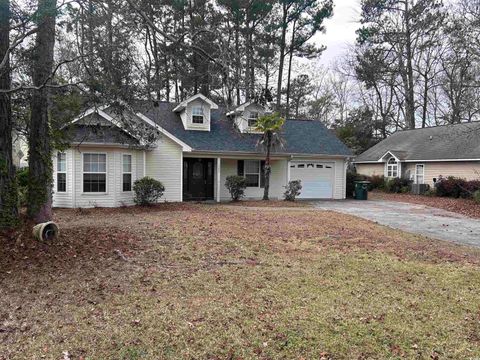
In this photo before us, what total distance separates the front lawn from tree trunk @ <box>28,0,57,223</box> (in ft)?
2.80

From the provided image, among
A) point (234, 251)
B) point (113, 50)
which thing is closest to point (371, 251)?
point (234, 251)

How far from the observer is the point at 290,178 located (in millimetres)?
21438

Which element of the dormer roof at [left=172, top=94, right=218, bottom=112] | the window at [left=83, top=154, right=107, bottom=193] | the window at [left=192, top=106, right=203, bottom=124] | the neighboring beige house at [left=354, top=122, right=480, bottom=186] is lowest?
the window at [left=83, top=154, right=107, bottom=193]

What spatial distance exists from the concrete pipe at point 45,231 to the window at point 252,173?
1327cm

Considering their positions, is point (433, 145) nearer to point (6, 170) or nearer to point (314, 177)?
point (314, 177)

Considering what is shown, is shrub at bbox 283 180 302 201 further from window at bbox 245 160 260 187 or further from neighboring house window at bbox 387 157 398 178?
neighboring house window at bbox 387 157 398 178

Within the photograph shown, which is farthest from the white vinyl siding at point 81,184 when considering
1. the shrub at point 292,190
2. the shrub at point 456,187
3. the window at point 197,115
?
the shrub at point 456,187

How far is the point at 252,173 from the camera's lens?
20.8 metres

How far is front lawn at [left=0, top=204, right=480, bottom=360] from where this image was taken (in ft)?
13.4

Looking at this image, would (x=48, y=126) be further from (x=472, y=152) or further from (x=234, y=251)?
(x=472, y=152)

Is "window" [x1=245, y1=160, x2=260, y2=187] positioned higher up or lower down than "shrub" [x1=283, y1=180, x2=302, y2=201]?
higher up

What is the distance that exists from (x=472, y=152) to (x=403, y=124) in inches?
653

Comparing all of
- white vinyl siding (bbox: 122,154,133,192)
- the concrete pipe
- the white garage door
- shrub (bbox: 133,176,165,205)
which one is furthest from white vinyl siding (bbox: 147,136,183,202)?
the concrete pipe

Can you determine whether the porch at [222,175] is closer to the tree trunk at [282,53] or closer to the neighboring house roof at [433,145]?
the tree trunk at [282,53]
